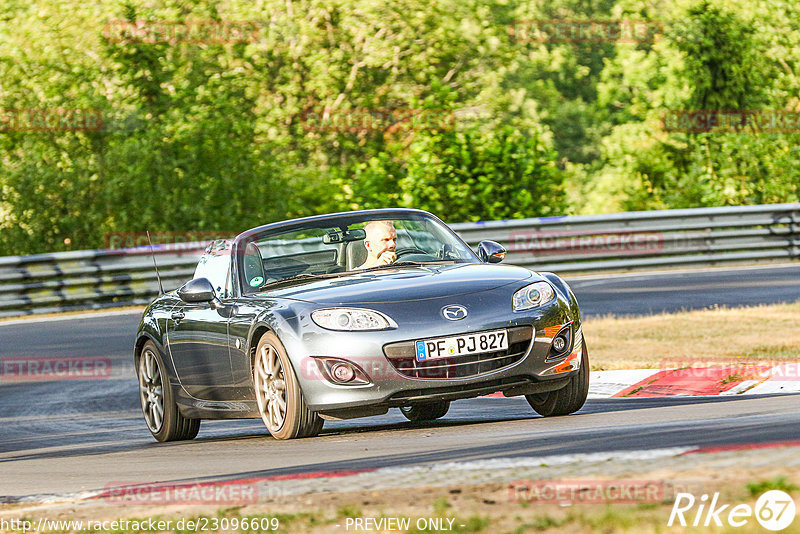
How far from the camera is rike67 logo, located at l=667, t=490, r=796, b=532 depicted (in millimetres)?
3998

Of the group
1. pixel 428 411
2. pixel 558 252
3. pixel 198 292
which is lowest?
pixel 558 252

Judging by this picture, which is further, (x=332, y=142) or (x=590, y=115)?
(x=590, y=115)

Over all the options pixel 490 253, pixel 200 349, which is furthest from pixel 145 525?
pixel 490 253

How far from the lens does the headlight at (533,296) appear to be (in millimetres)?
7957

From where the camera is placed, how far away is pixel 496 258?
30.2 ft

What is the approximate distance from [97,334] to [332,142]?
23.5 metres

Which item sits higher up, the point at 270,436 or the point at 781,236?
the point at 270,436

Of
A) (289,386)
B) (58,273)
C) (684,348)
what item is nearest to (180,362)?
(289,386)

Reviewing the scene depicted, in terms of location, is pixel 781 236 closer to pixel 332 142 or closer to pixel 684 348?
pixel 684 348

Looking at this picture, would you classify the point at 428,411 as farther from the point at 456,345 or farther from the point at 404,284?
the point at 456,345

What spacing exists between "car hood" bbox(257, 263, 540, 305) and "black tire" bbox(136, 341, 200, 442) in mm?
1471

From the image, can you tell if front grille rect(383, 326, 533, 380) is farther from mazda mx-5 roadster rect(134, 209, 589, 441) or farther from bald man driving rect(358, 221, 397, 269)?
bald man driving rect(358, 221, 397, 269)

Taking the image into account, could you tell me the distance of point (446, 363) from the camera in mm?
7699

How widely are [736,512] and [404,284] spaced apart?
162 inches
